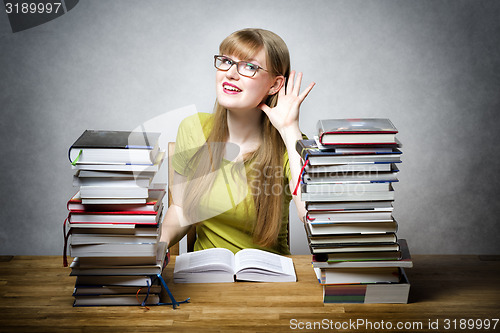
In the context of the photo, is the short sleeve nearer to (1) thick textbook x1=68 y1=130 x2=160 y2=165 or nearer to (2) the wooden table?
(2) the wooden table

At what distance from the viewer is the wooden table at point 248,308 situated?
1621mm

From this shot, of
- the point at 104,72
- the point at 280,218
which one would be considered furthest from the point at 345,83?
the point at 104,72

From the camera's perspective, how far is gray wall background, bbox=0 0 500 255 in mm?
3086

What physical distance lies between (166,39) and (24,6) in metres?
0.84

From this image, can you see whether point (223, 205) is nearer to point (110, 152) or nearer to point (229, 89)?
point (229, 89)

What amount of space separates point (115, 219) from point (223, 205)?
748 mm

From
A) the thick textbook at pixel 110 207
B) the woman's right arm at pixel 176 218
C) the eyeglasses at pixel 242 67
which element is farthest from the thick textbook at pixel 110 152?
the woman's right arm at pixel 176 218

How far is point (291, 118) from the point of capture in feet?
6.91

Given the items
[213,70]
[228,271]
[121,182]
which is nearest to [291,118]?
[228,271]

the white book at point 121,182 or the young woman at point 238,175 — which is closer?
the white book at point 121,182

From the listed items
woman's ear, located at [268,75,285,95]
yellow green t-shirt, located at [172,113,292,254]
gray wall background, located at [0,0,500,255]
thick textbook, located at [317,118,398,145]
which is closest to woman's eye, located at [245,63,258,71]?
woman's ear, located at [268,75,285,95]

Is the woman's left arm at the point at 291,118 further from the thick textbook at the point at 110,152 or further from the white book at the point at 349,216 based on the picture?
the thick textbook at the point at 110,152

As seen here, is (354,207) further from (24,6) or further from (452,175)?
(24,6)

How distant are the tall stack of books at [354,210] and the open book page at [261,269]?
0.17 metres
